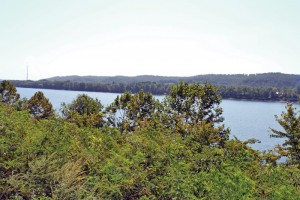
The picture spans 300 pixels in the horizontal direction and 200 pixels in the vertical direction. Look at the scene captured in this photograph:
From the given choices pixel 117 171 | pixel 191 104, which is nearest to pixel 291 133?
pixel 191 104

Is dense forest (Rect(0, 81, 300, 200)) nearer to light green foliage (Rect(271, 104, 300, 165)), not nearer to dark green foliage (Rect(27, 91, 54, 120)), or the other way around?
light green foliage (Rect(271, 104, 300, 165))

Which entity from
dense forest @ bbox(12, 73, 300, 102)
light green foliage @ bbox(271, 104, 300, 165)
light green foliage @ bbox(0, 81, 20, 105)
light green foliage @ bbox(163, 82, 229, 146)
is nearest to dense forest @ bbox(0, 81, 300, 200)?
light green foliage @ bbox(271, 104, 300, 165)

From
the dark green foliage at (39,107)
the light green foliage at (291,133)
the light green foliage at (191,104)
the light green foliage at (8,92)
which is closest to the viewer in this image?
the light green foliage at (291,133)

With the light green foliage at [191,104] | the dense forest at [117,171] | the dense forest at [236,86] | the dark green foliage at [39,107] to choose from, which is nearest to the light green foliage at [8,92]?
the dark green foliage at [39,107]

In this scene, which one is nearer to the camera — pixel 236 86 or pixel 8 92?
pixel 8 92

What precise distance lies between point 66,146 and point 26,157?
A: 1113mm

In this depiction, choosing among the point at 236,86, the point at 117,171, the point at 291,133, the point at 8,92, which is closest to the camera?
the point at 117,171

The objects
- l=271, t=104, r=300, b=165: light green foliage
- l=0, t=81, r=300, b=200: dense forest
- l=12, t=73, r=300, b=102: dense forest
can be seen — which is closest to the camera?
l=0, t=81, r=300, b=200: dense forest

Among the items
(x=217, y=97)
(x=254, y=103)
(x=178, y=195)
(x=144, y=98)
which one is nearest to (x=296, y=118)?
(x=217, y=97)

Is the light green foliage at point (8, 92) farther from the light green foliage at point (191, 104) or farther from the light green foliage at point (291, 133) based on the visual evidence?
the light green foliage at point (291, 133)

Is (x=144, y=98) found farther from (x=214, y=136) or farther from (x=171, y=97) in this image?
(x=214, y=136)

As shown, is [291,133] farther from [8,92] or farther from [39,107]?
[8,92]

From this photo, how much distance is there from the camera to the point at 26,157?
30.7 feet

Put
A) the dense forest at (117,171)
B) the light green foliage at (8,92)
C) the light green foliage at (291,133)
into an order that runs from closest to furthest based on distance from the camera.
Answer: the dense forest at (117,171) → the light green foliage at (291,133) → the light green foliage at (8,92)
